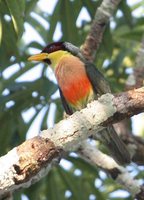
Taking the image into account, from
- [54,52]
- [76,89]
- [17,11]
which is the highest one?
[17,11]

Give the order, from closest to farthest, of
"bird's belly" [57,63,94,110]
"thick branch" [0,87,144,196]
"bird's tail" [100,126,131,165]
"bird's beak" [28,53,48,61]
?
"thick branch" [0,87,144,196]
"bird's tail" [100,126,131,165]
"bird's belly" [57,63,94,110]
"bird's beak" [28,53,48,61]

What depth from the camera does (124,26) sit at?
537cm

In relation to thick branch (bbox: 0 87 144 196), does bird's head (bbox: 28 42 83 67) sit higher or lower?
higher

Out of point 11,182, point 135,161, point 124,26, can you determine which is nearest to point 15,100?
point 135,161

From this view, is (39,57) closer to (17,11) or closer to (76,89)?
(76,89)

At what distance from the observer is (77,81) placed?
12.6 ft

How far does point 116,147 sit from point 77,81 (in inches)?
20.7

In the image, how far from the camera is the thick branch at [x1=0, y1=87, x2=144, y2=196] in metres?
2.29

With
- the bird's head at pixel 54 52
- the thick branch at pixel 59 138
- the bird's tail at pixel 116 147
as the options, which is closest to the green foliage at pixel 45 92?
the bird's head at pixel 54 52

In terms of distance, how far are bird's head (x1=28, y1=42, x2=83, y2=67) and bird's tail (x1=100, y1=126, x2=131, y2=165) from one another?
674mm

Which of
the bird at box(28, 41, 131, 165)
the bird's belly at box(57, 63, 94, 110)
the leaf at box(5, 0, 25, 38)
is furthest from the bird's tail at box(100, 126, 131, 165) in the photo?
the leaf at box(5, 0, 25, 38)

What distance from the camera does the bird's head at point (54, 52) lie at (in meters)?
4.03

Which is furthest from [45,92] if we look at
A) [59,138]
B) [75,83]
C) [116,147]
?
[59,138]

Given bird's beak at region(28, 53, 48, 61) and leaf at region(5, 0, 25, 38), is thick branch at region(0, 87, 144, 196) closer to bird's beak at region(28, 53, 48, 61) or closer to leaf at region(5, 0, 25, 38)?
leaf at region(5, 0, 25, 38)
